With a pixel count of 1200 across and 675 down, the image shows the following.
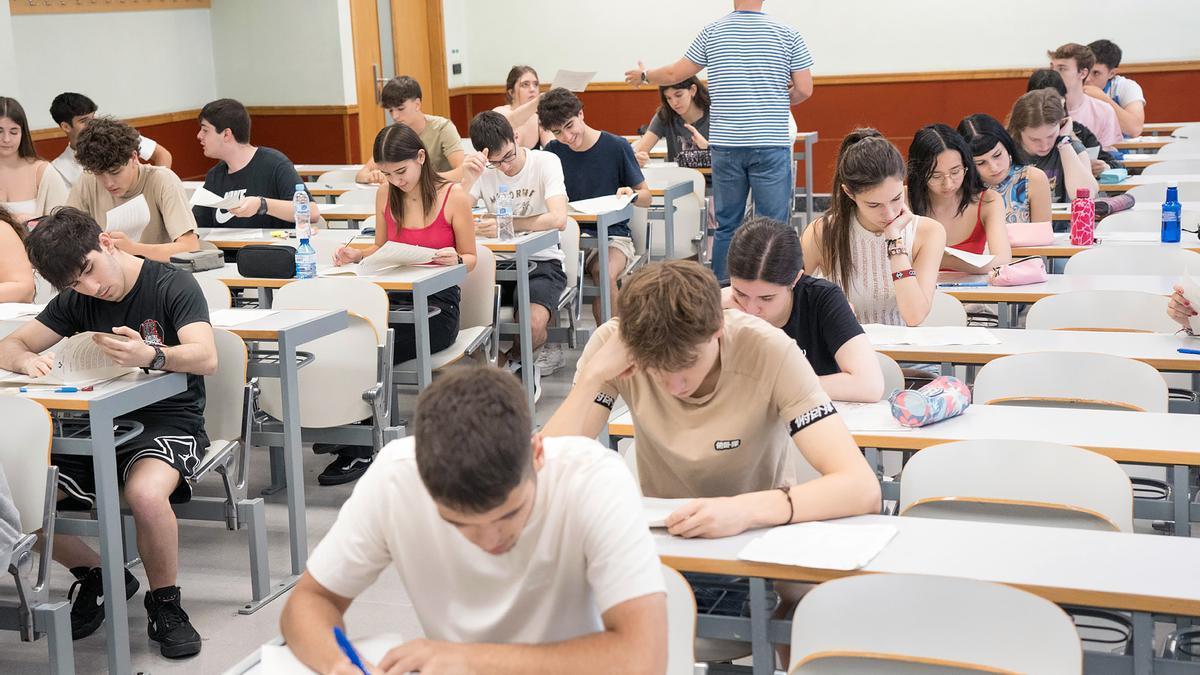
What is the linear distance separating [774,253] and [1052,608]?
52.1 inches

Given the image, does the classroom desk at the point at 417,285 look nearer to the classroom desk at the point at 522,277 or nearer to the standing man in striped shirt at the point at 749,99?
the classroom desk at the point at 522,277

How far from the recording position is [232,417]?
368 centimetres

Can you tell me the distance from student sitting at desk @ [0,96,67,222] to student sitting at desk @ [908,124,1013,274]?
388 cm

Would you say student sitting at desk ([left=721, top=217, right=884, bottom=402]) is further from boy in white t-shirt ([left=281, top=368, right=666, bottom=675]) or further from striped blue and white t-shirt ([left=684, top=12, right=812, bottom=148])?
striped blue and white t-shirt ([left=684, top=12, right=812, bottom=148])

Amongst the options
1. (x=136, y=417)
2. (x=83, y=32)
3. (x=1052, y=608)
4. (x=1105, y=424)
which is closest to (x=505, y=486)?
(x=1052, y=608)

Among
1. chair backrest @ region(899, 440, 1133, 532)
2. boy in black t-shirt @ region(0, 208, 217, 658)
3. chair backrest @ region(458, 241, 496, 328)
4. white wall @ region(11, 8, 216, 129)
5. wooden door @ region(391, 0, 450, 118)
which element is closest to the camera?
chair backrest @ region(899, 440, 1133, 532)

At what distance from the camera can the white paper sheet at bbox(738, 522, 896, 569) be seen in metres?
2.12

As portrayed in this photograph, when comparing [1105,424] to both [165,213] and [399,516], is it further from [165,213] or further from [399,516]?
[165,213]

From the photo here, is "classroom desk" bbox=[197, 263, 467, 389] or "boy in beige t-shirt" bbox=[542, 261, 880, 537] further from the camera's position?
"classroom desk" bbox=[197, 263, 467, 389]

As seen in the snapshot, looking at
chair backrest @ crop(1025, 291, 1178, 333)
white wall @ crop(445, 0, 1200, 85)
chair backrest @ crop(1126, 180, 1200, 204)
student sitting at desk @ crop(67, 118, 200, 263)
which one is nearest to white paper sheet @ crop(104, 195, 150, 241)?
student sitting at desk @ crop(67, 118, 200, 263)

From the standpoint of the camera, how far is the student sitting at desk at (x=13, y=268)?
4.57 metres

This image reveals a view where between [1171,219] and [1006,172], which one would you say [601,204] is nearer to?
[1006,172]

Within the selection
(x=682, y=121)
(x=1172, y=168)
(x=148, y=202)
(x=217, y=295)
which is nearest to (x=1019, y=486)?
(x=217, y=295)

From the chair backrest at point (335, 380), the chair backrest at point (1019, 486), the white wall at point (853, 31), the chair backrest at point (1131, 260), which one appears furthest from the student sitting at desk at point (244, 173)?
the white wall at point (853, 31)
